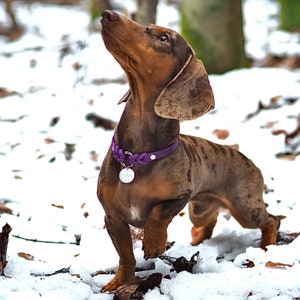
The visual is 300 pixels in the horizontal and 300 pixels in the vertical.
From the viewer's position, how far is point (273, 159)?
4242mm

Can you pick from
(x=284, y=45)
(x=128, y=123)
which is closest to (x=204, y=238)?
(x=128, y=123)

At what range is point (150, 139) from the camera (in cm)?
240

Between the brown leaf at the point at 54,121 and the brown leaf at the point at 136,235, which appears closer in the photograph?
the brown leaf at the point at 136,235

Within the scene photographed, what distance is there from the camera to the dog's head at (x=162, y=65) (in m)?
2.21

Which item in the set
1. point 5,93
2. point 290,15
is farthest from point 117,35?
point 290,15

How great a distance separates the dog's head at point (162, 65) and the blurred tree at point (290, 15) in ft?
19.7

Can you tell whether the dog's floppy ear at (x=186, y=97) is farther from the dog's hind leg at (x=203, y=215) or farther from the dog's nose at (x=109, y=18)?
the dog's hind leg at (x=203, y=215)

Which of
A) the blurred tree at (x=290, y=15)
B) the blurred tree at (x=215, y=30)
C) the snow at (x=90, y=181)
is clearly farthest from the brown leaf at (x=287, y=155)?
the blurred tree at (x=290, y=15)

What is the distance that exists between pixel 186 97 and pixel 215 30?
3775 millimetres

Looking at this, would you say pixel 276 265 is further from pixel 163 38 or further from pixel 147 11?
pixel 147 11

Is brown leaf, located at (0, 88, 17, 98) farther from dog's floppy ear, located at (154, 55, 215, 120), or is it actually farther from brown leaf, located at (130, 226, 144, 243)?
dog's floppy ear, located at (154, 55, 215, 120)

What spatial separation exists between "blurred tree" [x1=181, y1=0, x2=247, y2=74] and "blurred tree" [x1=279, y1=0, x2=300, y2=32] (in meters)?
2.16

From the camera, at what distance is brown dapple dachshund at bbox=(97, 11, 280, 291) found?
2268 mm

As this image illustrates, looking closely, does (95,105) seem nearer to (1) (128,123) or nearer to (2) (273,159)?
(2) (273,159)
